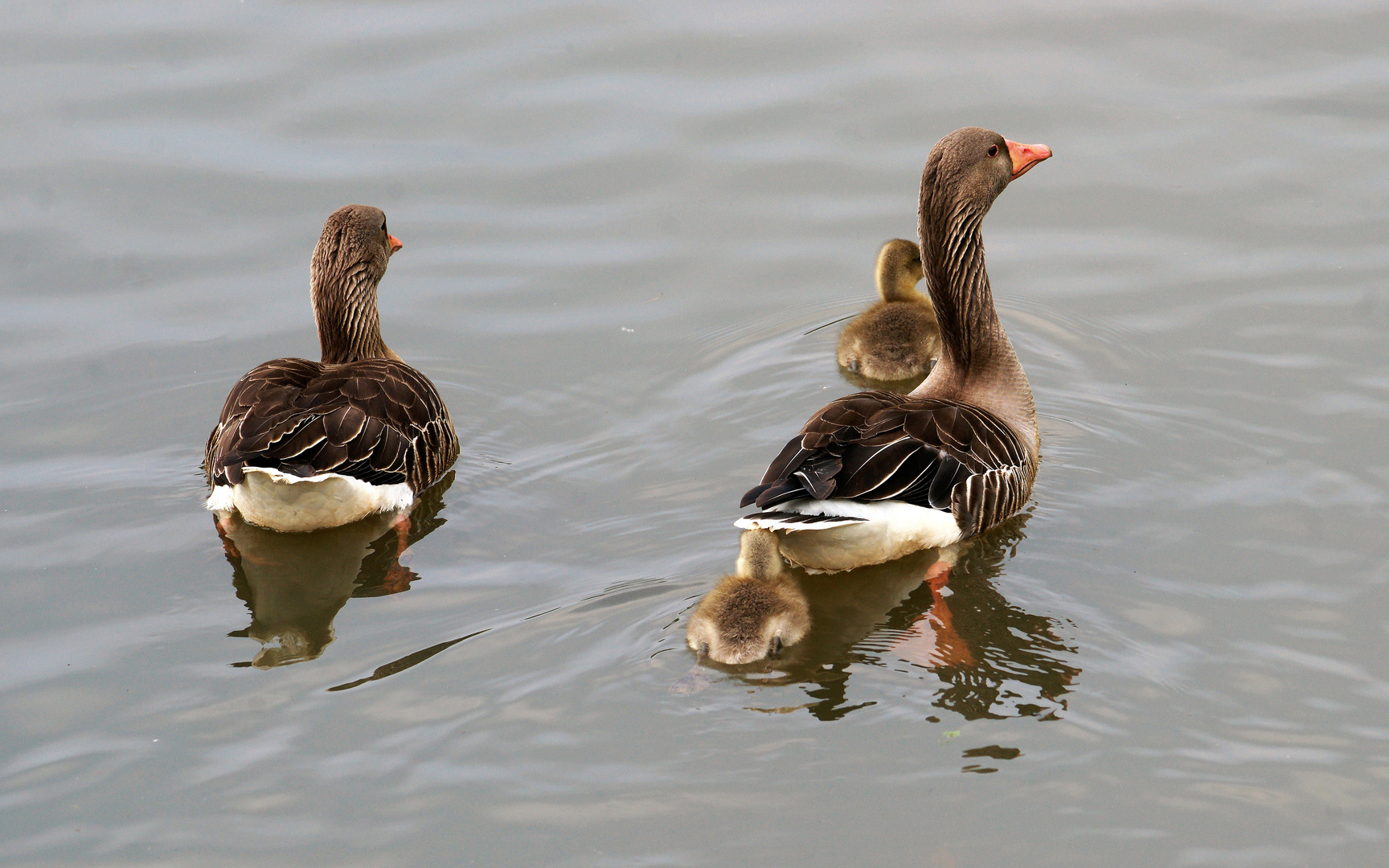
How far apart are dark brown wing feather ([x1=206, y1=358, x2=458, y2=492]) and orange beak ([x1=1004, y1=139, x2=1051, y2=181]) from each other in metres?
3.55

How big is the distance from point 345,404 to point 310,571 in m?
0.91

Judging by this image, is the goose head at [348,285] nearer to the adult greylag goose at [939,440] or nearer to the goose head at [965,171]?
the adult greylag goose at [939,440]

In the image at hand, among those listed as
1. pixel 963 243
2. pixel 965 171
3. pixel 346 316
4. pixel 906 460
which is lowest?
pixel 906 460

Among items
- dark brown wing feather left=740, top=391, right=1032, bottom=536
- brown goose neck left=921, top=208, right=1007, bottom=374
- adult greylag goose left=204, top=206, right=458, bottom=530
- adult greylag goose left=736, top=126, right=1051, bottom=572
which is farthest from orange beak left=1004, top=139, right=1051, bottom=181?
adult greylag goose left=204, top=206, right=458, bottom=530

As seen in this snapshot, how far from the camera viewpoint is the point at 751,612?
19.6ft

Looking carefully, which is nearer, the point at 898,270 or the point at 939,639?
the point at 939,639

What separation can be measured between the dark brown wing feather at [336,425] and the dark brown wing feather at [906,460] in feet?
7.02

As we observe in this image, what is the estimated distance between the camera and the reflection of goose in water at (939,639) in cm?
574

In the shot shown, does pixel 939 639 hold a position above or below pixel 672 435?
below

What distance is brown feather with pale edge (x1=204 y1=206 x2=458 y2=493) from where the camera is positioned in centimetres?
703

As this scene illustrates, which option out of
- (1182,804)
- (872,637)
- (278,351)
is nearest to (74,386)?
(278,351)

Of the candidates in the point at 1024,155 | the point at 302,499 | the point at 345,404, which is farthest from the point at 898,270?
the point at 302,499

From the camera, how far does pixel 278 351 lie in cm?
921

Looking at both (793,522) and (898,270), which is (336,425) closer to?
(793,522)
